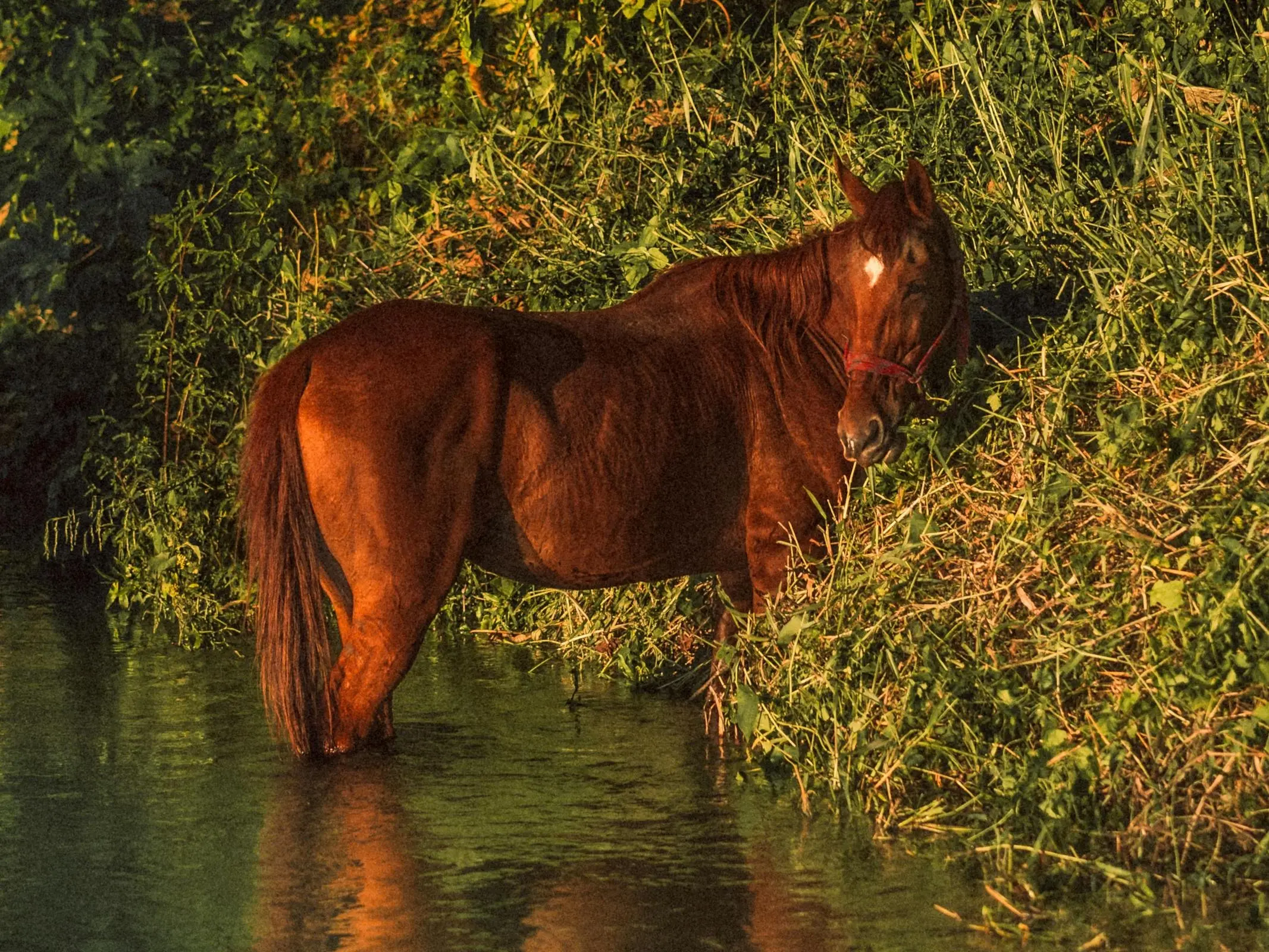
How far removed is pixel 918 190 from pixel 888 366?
0.61 meters

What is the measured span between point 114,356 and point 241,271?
1620 mm

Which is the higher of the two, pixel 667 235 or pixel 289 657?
pixel 667 235

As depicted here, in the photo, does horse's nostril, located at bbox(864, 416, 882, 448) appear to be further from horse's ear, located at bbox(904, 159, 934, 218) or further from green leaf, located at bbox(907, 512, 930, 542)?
horse's ear, located at bbox(904, 159, 934, 218)

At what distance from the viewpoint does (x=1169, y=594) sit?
6160mm

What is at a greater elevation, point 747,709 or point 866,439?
point 866,439

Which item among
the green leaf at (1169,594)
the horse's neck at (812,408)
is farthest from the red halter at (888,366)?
the green leaf at (1169,594)

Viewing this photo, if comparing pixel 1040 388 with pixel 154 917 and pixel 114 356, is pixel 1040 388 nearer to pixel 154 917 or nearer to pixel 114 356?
pixel 154 917

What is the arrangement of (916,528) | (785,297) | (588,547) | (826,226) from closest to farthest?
(916,528), (588,547), (785,297), (826,226)

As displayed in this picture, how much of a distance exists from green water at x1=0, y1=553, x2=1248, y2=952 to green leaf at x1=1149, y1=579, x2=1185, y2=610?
3.20 ft

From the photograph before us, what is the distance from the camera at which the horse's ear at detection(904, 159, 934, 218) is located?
727 cm

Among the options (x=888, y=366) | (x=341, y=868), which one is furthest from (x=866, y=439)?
(x=341, y=868)

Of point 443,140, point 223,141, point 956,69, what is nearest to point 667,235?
point 956,69

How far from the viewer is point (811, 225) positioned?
29.6ft

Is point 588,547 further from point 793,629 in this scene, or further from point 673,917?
point 673,917
